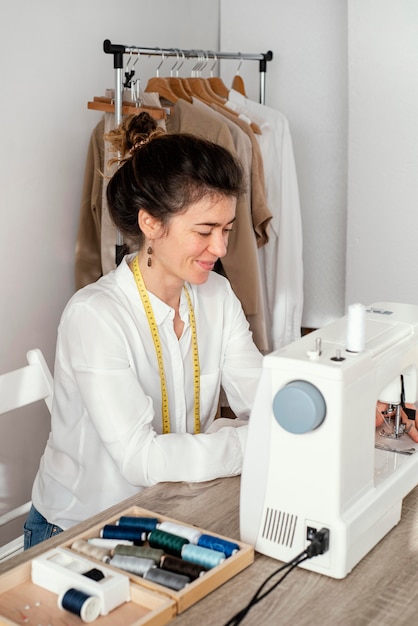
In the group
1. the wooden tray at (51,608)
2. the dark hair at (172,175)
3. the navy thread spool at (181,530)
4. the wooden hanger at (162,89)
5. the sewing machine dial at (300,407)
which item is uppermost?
the wooden hanger at (162,89)

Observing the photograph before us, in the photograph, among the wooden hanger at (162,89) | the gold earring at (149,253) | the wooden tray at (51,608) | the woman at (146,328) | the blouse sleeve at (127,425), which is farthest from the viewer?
the wooden hanger at (162,89)

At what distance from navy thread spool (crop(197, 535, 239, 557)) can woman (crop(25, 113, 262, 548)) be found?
41 centimetres

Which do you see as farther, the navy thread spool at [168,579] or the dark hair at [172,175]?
the dark hair at [172,175]

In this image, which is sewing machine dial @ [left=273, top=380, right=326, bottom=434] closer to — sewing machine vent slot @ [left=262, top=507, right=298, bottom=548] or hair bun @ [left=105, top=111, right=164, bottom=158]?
sewing machine vent slot @ [left=262, top=507, right=298, bottom=548]

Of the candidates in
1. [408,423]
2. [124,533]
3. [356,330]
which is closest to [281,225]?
[408,423]

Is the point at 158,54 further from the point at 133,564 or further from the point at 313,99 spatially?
the point at 133,564

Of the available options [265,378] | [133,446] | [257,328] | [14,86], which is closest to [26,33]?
[14,86]

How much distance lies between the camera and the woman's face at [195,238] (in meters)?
1.80

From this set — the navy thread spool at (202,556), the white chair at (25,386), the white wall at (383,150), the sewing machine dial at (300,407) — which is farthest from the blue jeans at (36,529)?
the white wall at (383,150)

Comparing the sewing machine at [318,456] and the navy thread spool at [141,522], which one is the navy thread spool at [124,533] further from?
the sewing machine at [318,456]

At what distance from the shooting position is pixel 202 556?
1191mm

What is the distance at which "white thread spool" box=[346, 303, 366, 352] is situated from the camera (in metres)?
1.24

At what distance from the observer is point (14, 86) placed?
265 cm

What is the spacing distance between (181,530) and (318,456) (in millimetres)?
253
